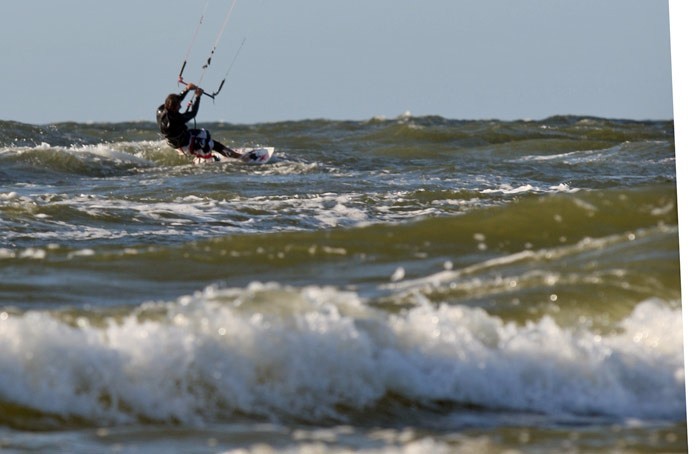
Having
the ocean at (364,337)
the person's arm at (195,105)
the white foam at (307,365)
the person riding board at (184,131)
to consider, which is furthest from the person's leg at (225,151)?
the white foam at (307,365)

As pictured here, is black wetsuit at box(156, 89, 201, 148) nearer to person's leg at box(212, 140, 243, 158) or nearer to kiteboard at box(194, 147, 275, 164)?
kiteboard at box(194, 147, 275, 164)

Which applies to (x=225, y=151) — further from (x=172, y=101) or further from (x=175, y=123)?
(x=172, y=101)

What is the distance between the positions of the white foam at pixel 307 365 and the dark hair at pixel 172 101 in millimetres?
8869

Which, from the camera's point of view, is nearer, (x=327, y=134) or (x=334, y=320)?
(x=334, y=320)

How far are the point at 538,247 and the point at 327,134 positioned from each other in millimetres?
15310

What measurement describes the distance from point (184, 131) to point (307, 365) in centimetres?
1008

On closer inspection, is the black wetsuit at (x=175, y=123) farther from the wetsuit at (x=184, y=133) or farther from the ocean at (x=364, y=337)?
the ocean at (x=364, y=337)

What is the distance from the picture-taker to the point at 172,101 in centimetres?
1387

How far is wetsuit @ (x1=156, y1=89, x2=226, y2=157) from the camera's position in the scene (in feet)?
46.1

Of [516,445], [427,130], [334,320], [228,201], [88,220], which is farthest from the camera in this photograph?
[427,130]

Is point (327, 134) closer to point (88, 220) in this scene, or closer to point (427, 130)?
point (427, 130)

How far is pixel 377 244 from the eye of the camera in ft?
23.6

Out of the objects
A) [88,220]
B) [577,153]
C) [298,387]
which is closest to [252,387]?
[298,387]

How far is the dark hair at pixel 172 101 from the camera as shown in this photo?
545 inches
